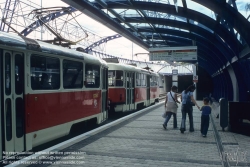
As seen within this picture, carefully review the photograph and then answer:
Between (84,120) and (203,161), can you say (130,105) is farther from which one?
(203,161)

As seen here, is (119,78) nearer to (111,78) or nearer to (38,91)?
(111,78)

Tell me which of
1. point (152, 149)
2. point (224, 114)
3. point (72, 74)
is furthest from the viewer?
point (224, 114)

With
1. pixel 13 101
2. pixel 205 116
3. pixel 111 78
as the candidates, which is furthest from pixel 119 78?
pixel 13 101

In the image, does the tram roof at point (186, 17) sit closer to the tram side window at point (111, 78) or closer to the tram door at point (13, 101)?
the tram side window at point (111, 78)

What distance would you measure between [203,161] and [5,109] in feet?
13.9

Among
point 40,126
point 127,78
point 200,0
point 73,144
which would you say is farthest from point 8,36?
point 127,78

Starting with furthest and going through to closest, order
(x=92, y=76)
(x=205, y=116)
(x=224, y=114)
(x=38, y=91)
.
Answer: (x=92, y=76) < (x=224, y=114) < (x=205, y=116) < (x=38, y=91)

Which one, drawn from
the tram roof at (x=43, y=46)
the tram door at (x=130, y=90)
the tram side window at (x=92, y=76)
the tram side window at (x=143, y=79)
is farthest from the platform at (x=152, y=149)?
the tram side window at (x=143, y=79)

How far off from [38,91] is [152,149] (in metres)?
3.13

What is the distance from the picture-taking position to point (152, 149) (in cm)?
717

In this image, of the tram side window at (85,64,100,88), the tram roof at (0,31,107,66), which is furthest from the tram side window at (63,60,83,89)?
the tram side window at (85,64,100,88)

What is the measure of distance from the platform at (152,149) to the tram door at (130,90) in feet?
18.6

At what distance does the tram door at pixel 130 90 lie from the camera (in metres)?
15.6

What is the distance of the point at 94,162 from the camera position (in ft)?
19.7
